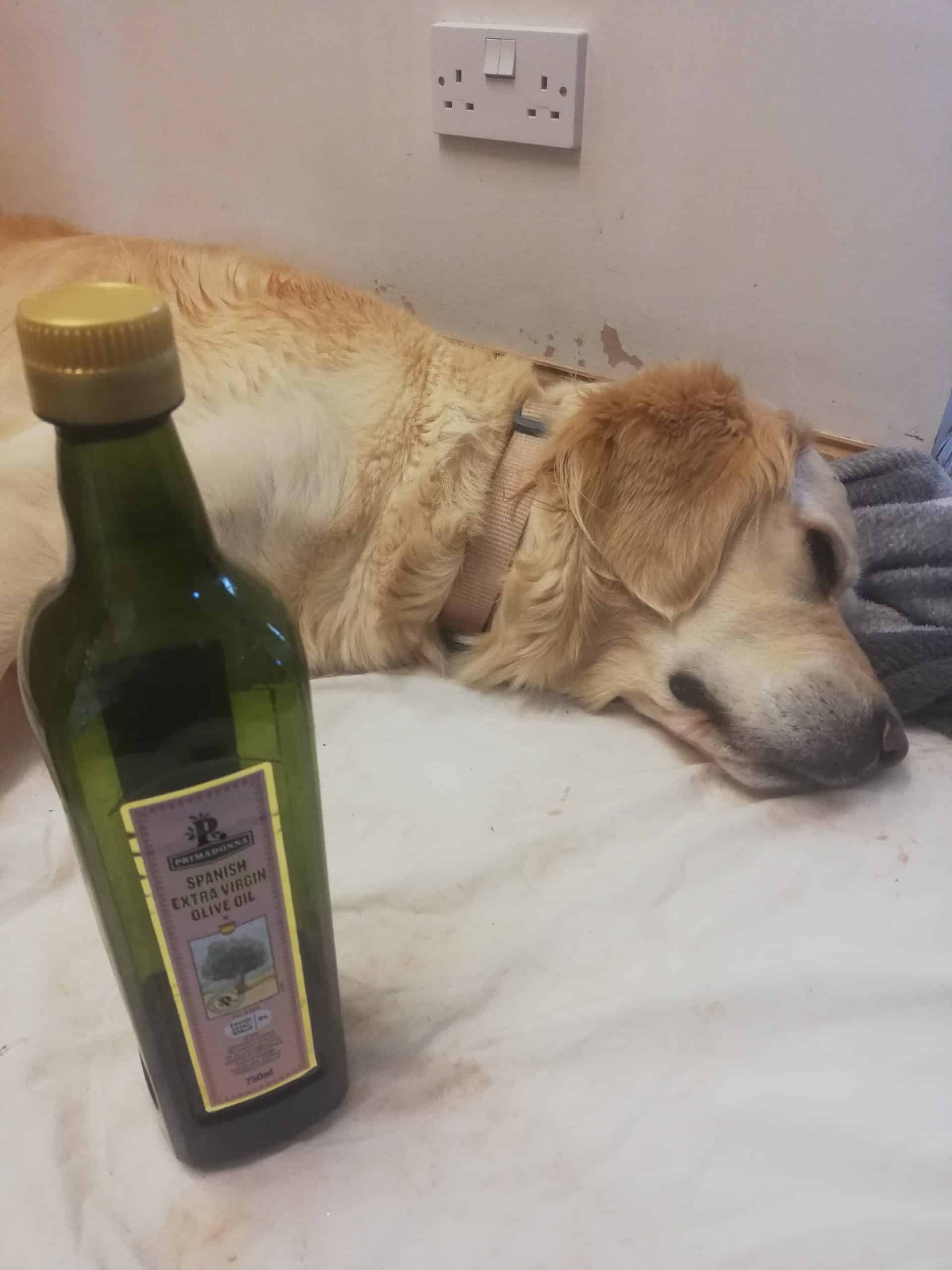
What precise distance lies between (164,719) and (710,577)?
63 centimetres

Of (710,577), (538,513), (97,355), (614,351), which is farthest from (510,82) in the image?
(97,355)

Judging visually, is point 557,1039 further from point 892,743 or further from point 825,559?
point 825,559

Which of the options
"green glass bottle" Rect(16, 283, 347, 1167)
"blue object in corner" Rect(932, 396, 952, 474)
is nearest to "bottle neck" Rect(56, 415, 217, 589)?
"green glass bottle" Rect(16, 283, 347, 1167)

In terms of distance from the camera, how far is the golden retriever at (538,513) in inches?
34.2

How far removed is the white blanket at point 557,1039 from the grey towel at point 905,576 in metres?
0.09

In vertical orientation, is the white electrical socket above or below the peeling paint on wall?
above

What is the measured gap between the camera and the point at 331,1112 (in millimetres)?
589

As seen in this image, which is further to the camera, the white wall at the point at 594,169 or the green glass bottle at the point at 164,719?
the white wall at the point at 594,169

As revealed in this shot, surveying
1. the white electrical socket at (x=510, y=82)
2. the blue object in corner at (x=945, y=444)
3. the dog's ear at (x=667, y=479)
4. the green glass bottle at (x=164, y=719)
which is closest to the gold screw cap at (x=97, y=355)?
the green glass bottle at (x=164, y=719)

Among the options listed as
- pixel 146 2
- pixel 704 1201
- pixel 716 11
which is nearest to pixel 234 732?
pixel 704 1201

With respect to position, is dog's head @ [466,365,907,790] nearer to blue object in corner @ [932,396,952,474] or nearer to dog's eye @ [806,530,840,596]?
dog's eye @ [806,530,840,596]

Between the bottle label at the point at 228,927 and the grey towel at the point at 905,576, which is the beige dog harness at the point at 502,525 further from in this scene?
the bottle label at the point at 228,927

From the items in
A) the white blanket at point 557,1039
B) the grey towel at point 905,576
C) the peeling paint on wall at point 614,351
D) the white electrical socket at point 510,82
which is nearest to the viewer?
the white blanket at point 557,1039

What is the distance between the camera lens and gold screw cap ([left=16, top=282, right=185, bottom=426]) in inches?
12.4
